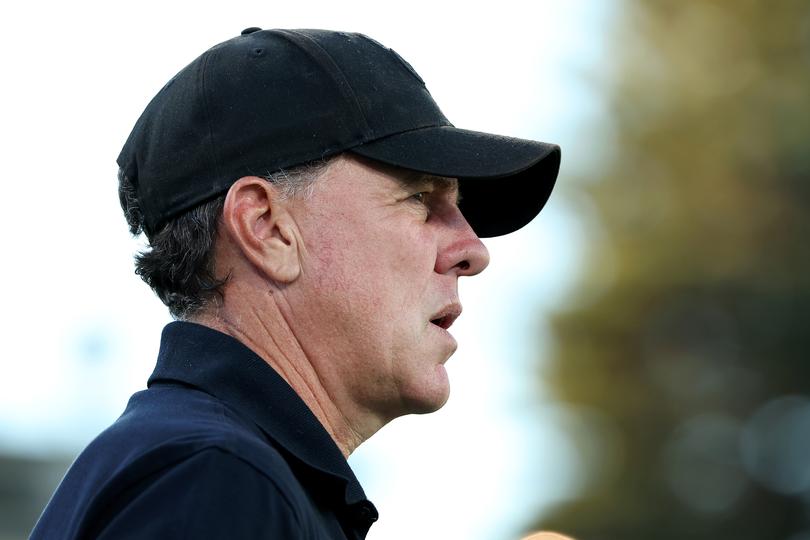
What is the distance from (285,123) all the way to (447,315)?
1.79ft

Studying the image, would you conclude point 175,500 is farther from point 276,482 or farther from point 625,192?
point 625,192

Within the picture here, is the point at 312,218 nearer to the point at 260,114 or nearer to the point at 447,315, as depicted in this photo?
the point at 260,114

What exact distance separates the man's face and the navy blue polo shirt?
23 cm

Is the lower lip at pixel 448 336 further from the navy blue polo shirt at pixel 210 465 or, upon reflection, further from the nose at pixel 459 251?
the navy blue polo shirt at pixel 210 465

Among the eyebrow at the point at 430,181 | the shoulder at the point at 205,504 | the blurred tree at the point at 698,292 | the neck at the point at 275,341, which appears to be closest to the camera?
the shoulder at the point at 205,504

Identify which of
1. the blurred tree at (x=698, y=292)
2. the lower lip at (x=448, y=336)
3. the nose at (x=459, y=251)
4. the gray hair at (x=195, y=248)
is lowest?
the blurred tree at (x=698, y=292)

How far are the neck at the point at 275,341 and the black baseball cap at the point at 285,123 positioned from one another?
236 mm

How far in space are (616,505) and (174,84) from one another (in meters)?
11.8

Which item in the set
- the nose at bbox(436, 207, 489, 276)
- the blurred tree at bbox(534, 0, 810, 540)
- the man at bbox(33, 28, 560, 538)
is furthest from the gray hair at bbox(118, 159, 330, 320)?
the blurred tree at bbox(534, 0, 810, 540)

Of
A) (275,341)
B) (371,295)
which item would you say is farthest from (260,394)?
(371,295)

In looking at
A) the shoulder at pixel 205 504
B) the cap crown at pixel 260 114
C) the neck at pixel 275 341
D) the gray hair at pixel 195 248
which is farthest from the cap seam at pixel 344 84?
the shoulder at pixel 205 504

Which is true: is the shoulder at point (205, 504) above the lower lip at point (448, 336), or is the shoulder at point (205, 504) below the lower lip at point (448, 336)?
above

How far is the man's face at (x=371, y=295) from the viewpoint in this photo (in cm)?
272

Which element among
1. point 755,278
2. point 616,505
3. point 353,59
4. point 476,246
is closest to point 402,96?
point 353,59
